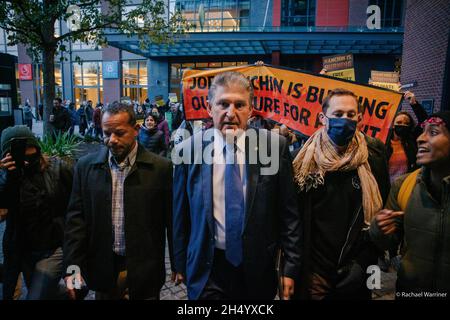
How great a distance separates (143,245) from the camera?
2.41 meters

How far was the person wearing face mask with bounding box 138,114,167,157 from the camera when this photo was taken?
7.18m

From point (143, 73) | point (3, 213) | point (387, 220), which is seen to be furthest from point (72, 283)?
point (143, 73)

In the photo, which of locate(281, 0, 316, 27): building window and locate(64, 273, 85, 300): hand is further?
locate(281, 0, 316, 27): building window

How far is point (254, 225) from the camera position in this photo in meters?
2.02

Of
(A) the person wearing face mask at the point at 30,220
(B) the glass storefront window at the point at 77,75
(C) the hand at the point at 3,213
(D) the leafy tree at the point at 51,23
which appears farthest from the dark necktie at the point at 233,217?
(B) the glass storefront window at the point at 77,75

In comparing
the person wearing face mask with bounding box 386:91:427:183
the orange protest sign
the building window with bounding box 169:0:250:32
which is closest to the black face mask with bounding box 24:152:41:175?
the orange protest sign

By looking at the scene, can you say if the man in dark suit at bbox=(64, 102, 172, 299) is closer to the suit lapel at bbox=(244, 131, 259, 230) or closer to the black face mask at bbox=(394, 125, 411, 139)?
the suit lapel at bbox=(244, 131, 259, 230)

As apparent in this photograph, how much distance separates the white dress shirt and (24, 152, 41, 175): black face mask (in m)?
1.67

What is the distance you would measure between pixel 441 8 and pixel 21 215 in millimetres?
12148

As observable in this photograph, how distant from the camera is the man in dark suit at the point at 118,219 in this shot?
7.84 feet

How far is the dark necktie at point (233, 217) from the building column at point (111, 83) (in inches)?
1197
